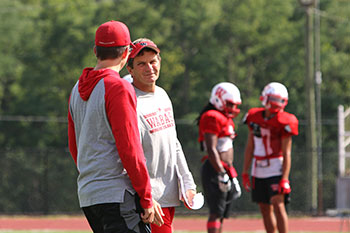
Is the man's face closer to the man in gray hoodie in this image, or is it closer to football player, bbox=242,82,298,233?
the man in gray hoodie

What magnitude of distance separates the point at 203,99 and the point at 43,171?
12567 millimetres

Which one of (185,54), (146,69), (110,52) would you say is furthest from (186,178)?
(185,54)

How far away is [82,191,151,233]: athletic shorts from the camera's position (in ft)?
13.7

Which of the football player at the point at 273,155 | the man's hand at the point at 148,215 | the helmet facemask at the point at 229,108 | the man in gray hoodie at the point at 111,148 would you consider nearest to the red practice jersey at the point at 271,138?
the football player at the point at 273,155

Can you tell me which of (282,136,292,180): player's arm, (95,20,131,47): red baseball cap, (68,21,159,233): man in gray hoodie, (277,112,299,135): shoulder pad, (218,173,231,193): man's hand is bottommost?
(218,173,231,193): man's hand

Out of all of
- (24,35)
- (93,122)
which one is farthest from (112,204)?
(24,35)

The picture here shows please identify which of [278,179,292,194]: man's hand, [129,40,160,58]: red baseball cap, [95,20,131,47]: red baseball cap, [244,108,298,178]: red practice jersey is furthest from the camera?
[244,108,298,178]: red practice jersey

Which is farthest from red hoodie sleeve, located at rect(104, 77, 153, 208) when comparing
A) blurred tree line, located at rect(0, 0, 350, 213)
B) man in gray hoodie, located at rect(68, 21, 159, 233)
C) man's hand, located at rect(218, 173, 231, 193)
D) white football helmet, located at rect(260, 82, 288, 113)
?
blurred tree line, located at rect(0, 0, 350, 213)

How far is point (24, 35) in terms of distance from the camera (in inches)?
1444

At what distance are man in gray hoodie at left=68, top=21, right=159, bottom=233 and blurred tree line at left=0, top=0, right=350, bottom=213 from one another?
26700mm

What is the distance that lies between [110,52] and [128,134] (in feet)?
1.78

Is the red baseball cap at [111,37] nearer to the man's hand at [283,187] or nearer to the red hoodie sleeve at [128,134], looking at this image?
the red hoodie sleeve at [128,134]

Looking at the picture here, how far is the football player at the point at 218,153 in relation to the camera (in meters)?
8.40

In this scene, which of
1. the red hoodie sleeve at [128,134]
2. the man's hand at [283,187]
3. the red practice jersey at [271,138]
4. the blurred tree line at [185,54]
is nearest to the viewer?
the red hoodie sleeve at [128,134]
